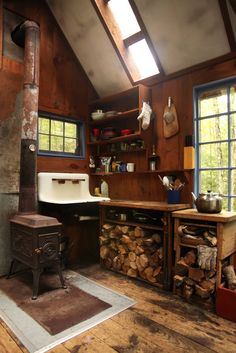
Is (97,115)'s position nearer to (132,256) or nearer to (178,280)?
(132,256)

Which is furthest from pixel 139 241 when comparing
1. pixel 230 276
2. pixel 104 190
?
pixel 104 190

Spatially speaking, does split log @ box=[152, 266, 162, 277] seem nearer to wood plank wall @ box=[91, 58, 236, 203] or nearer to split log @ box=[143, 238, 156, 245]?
split log @ box=[143, 238, 156, 245]

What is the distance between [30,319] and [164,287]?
1.29 metres

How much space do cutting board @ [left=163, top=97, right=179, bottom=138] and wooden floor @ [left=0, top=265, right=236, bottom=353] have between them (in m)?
1.81

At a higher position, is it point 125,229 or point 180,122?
point 180,122

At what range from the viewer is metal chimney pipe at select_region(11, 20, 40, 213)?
266cm

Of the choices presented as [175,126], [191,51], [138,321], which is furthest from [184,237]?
[191,51]

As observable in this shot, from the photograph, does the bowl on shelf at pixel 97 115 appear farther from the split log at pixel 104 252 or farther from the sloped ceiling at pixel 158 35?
the split log at pixel 104 252

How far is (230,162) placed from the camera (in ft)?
8.66

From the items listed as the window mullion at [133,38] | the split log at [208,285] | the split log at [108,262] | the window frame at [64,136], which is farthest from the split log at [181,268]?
the window mullion at [133,38]

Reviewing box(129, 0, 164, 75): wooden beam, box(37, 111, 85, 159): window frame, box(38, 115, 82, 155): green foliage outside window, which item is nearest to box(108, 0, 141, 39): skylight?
box(129, 0, 164, 75): wooden beam

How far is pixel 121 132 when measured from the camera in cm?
343

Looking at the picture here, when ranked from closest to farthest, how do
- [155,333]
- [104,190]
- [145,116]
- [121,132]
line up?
[155,333] < [145,116] < [121,132] < [104,190]

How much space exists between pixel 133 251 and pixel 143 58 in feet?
8.13
